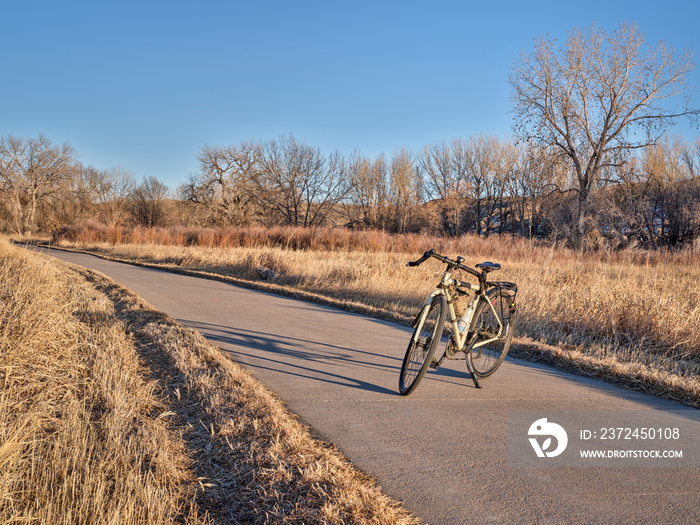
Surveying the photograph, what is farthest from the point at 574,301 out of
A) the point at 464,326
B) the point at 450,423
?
the point at 450,423

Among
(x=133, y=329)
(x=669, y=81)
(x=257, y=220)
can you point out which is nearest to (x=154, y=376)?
(x=133, y=329)

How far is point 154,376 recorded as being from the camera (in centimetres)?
541

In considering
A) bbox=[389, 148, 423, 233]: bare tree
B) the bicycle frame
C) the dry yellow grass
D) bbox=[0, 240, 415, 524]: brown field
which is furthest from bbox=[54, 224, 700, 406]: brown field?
bbox=[389, 148, 423, 233]: bare tree

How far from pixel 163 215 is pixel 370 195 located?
31.5 meters

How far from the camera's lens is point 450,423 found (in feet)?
13.8

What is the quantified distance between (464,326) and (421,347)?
1.95 feet

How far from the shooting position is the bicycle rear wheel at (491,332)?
5273 millimetres

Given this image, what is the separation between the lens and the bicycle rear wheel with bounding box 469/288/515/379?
5.27m

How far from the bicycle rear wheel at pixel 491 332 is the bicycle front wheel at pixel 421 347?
0.61 meters

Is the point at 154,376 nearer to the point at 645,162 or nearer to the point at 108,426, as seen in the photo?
the point at 108,426
